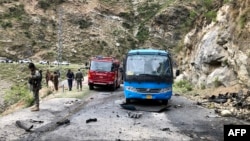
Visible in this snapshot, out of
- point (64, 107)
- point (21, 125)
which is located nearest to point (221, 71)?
point (64, 107)

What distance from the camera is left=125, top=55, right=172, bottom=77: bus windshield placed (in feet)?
67.3

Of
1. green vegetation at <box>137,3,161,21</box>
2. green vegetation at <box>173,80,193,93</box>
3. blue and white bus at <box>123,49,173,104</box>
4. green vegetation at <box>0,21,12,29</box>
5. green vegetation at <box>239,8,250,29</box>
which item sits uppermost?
green vegetation at <box>137,3,161,21</box>

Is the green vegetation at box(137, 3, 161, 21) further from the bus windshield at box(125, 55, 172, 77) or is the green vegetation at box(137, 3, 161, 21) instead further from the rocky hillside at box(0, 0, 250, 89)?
the bus windshield at box(125, 55, 172, 77)

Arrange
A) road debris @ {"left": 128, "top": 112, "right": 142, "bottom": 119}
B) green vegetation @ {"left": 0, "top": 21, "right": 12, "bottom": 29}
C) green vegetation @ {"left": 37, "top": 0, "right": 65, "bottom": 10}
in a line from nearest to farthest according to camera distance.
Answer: road debris @ {"left": 128, "top": 112, "right": 142, "bottom": 119} < green vegetation @ {"left": 0, "top": 21, "right": 12, "bottom": 29} < green vegetation @ {"left": 37, "top": 0, "right": 65, "bottom": 10}

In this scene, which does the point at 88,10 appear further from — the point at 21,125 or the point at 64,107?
the point at 21,125

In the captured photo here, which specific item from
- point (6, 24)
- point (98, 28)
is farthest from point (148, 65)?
point (98, 28)

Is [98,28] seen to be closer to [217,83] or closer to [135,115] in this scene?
[217,83]

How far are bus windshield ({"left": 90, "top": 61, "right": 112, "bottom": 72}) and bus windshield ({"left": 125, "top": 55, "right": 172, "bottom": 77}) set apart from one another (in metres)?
10.5

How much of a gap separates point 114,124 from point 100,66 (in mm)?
16935

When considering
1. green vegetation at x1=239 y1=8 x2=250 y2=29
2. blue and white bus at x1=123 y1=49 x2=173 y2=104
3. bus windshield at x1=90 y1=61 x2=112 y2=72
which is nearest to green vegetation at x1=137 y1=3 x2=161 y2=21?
bus windshield at x1=90 y1=61 x2=112 y2=72

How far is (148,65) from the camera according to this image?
20.8 meters

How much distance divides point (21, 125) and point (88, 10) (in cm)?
6805

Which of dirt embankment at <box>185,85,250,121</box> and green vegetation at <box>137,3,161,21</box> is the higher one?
green vegetation at <box>137,3,161,21</box>

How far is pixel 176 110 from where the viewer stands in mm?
19672
